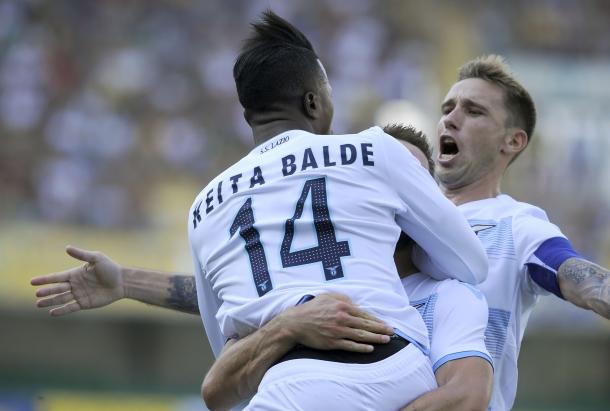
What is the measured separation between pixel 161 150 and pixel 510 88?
963 cm

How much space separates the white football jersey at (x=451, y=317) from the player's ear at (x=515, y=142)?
1311mm

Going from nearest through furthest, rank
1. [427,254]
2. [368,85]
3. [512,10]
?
1. [427,254]
2. [368,85]
3. [512,10]

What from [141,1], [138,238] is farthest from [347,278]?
[141,1]

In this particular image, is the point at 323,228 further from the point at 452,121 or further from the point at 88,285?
the point at 452,121

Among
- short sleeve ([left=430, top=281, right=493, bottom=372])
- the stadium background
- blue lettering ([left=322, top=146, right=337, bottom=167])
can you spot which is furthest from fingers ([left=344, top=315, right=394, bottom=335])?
the stadium background

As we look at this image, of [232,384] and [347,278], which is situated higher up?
[347,278]

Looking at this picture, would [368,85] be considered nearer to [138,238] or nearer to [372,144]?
[138,238]

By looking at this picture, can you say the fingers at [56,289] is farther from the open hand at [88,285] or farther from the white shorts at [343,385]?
the white shorts at [343,385]

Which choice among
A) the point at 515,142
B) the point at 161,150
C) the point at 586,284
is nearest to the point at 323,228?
the point at 586,284

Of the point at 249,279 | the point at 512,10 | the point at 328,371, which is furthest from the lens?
the point at 512,10

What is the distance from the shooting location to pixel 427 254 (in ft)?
14.8

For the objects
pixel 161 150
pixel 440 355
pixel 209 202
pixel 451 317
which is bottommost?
pixel 440 355

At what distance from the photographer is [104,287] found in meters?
5.26

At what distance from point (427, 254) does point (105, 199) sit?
10.0 m
